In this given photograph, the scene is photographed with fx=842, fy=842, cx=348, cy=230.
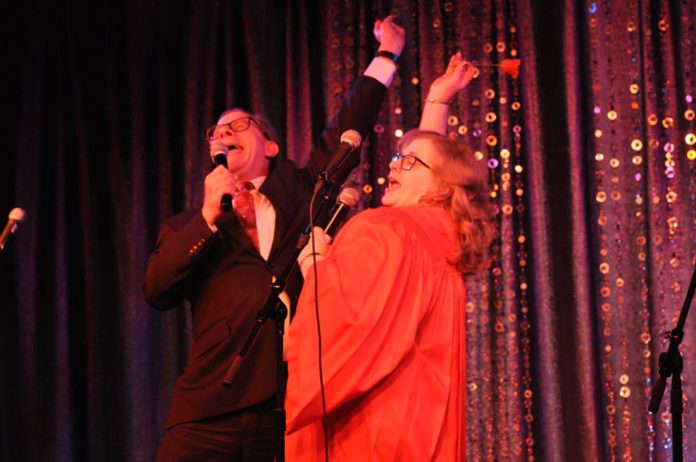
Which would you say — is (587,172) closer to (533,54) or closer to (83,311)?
(533,54)

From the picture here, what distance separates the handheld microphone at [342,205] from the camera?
217 cm

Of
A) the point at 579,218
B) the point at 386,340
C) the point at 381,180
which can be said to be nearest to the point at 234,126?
the point at 381,180

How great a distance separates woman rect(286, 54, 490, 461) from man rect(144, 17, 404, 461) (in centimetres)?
31

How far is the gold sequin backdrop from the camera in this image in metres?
3.63

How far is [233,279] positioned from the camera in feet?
8.97

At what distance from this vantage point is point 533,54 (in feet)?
12.7

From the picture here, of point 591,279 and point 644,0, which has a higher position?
point 644,0

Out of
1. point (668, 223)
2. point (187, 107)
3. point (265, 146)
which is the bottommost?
point (668, 223)

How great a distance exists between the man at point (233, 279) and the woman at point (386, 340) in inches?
12.1

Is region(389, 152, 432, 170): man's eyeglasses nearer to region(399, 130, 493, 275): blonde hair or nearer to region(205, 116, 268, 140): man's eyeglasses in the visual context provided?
region(399, 130, 493, 275): blonde hair

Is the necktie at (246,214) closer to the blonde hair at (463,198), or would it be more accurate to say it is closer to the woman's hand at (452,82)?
the blonde hair at (463,198)

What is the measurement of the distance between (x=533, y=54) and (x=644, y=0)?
0.54 metres

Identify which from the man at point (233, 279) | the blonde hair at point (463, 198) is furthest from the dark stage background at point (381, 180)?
the blonde hair at point (463, 198)

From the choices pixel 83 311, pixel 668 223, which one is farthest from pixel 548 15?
pixel 83 311
